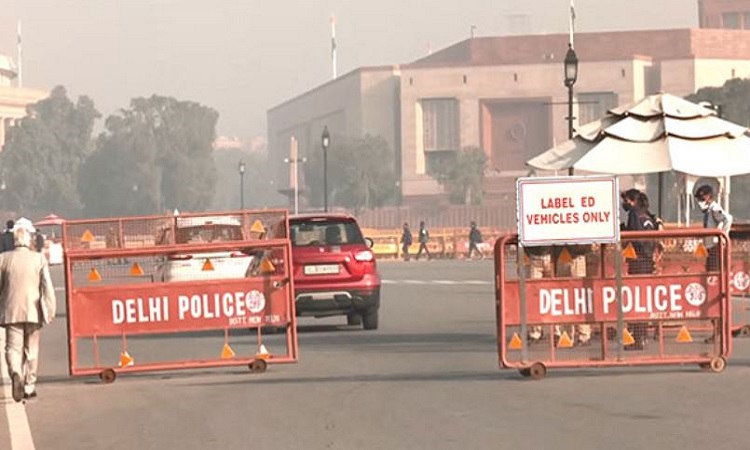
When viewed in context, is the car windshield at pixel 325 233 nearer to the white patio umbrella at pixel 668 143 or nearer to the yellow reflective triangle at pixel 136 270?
the white patio umbrella at pixel 668 143

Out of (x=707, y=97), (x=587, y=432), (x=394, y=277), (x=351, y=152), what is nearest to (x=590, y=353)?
(x=587, y=432)

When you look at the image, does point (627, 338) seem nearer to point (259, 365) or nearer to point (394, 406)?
point (394, 406)

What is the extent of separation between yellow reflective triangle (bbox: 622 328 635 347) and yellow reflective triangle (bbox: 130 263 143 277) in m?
5.14

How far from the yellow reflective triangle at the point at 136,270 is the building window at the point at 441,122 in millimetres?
143074

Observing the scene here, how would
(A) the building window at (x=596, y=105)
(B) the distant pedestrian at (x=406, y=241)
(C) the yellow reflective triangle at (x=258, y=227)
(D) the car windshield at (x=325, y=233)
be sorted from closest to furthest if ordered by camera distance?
(C) the yellow reflective triangle at (x=258, y=227) < (D) the car windshield at (x=325, y=233) < (B) the distant pedestrian at (x=406, y=241) < (A) the building window at (x=596, y=105)

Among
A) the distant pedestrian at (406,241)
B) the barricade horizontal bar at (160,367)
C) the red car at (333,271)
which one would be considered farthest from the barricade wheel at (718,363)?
the distant pedestrian at (406,241)

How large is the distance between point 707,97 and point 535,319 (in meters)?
112

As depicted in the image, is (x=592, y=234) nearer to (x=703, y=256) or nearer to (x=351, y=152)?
(x=703, y=256)

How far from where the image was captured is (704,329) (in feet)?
62.3

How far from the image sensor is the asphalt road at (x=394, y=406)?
1357 cm

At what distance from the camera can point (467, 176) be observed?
6166 inches

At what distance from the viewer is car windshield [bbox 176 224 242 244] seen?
1053 inches

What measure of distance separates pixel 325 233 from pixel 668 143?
638 cm

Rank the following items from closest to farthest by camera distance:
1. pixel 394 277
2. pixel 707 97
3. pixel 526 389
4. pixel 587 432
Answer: pixel 587 432 < pixel 526 389 < pixel 394 277 < pixel 707 97
